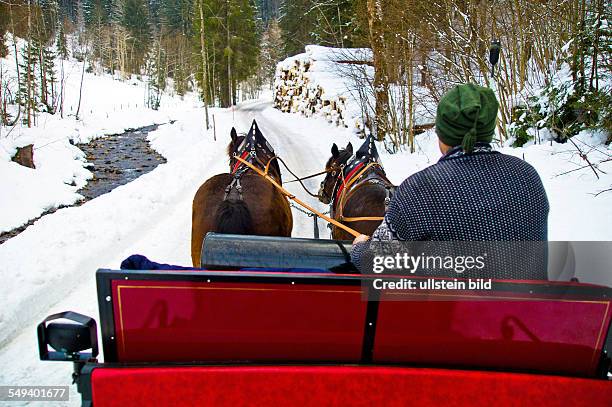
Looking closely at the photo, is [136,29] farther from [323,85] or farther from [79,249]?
[79,249]

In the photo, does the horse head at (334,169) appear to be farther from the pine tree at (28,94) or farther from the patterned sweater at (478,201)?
the pine tree at (28,94)

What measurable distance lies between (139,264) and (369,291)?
950mm

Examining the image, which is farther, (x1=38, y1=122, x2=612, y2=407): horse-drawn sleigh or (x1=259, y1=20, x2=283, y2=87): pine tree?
(x1=259, y1=20, x2=283, y2=87): pine tree

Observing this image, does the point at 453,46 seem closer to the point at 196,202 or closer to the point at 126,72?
the point at 196,202

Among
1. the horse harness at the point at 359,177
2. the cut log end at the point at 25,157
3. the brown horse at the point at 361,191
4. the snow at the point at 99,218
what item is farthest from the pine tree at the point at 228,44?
the horse harness at the point at 359,177

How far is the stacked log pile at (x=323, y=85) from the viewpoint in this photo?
51.6 ft

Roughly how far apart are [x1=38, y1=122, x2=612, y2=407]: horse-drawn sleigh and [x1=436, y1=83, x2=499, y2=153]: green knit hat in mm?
645

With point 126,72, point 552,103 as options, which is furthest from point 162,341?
point 126,72

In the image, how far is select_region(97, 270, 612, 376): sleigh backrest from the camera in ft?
5.36

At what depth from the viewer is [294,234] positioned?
241 inches

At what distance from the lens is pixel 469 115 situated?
1869 millimetres

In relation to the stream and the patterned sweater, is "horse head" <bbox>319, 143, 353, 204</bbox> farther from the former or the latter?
the stream

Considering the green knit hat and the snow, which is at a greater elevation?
the green knit hat

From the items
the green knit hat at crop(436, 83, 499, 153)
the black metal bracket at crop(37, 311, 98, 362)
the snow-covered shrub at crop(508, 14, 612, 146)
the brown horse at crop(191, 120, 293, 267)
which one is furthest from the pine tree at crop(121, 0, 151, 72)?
the green knit hat at crop(436, 83, 499, 153)
